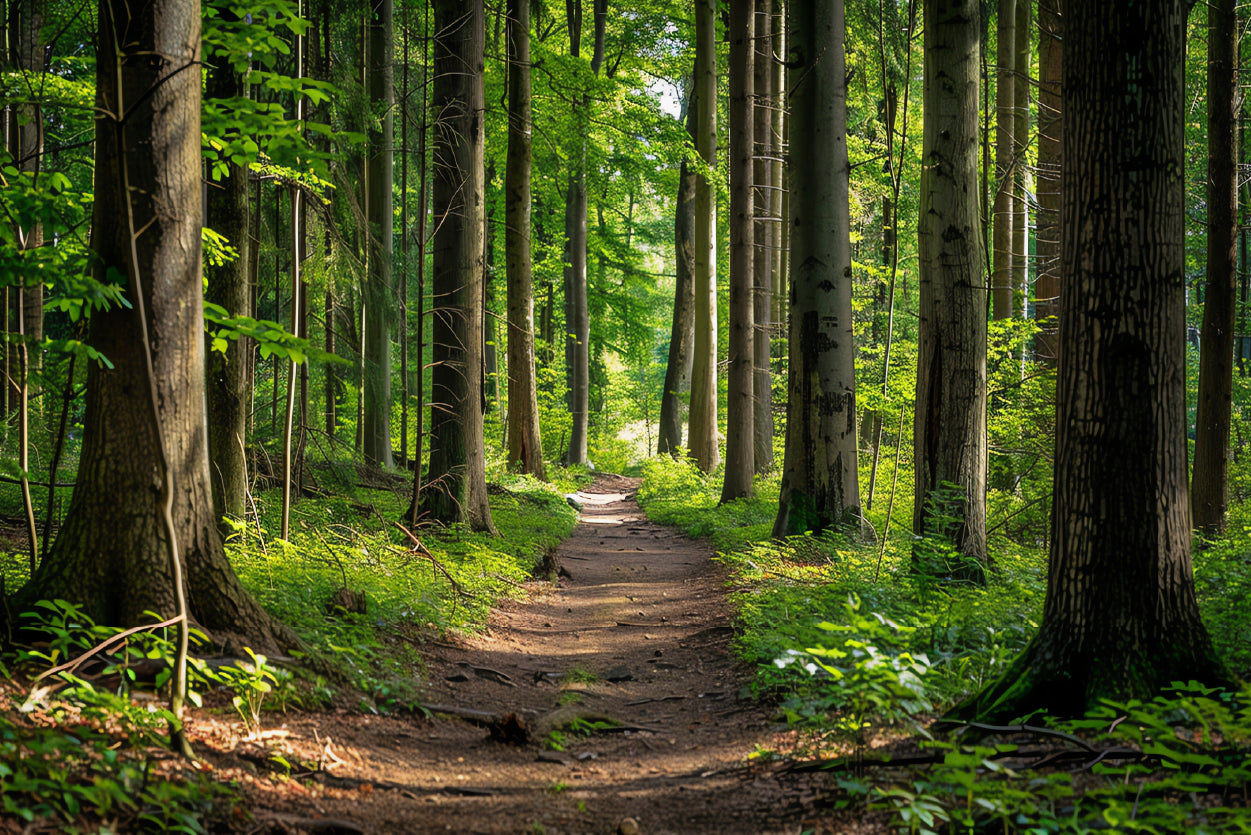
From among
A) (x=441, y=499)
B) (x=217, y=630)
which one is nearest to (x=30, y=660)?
(x=217, y=630)

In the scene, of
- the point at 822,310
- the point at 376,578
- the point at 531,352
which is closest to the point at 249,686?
the point at 376,578

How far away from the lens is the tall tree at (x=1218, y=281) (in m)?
9.37

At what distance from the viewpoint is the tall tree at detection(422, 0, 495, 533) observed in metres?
9.70

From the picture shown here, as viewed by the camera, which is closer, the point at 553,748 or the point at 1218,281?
the point at 553,748

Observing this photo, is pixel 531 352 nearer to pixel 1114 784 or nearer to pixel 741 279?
pixel 741 279

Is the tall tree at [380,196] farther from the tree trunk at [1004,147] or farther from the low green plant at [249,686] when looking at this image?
the tree trunk at [1004,147]

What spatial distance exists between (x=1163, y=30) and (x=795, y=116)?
5.82 meters

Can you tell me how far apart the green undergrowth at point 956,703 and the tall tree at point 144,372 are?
3.21 m

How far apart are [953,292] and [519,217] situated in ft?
32.6

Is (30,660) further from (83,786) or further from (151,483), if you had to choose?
(83,786)

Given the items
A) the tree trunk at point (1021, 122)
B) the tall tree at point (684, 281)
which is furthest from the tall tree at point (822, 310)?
the tall tree at point (684, 281)

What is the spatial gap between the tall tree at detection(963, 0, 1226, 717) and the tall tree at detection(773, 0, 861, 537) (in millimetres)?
5154

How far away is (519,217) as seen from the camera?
49.2 ft

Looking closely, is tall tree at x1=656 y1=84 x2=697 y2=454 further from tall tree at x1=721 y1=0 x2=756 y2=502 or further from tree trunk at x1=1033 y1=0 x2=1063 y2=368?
tree trunk at x1=1033 y1=0 x2=1063 y2=368
